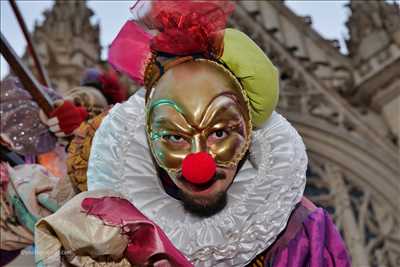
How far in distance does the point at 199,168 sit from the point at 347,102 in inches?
214

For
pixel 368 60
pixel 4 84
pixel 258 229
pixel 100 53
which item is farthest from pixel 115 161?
pixel 368 60

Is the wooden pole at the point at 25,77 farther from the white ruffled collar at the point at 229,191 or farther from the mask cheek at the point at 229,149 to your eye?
the mask cheek at the point at 229,149

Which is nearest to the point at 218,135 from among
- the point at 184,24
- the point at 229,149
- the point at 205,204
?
the point at 229,149

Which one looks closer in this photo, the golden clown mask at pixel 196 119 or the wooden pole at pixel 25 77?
the golden clown mask at pixel 196 119

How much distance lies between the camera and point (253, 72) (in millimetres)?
1277

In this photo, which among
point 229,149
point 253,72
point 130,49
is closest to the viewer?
point 229,149

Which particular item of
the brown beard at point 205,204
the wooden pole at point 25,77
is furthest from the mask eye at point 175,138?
the wooden pole at point 25,77

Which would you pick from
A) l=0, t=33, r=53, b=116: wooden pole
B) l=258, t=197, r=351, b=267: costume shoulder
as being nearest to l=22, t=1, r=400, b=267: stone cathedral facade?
l=0, t=33, r=53, b=116: wooden pole

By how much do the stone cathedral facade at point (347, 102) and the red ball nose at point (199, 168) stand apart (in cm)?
374

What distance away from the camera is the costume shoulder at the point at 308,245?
4.05ft

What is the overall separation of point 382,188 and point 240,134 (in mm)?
4342

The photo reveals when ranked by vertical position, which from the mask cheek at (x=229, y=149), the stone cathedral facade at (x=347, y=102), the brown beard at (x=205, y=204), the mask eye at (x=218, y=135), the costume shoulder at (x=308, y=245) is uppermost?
the mask eye at (x=218, y=135)

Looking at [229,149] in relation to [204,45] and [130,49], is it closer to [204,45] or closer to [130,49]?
[204,45]

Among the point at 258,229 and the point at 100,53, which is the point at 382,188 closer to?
the point at 100,53
